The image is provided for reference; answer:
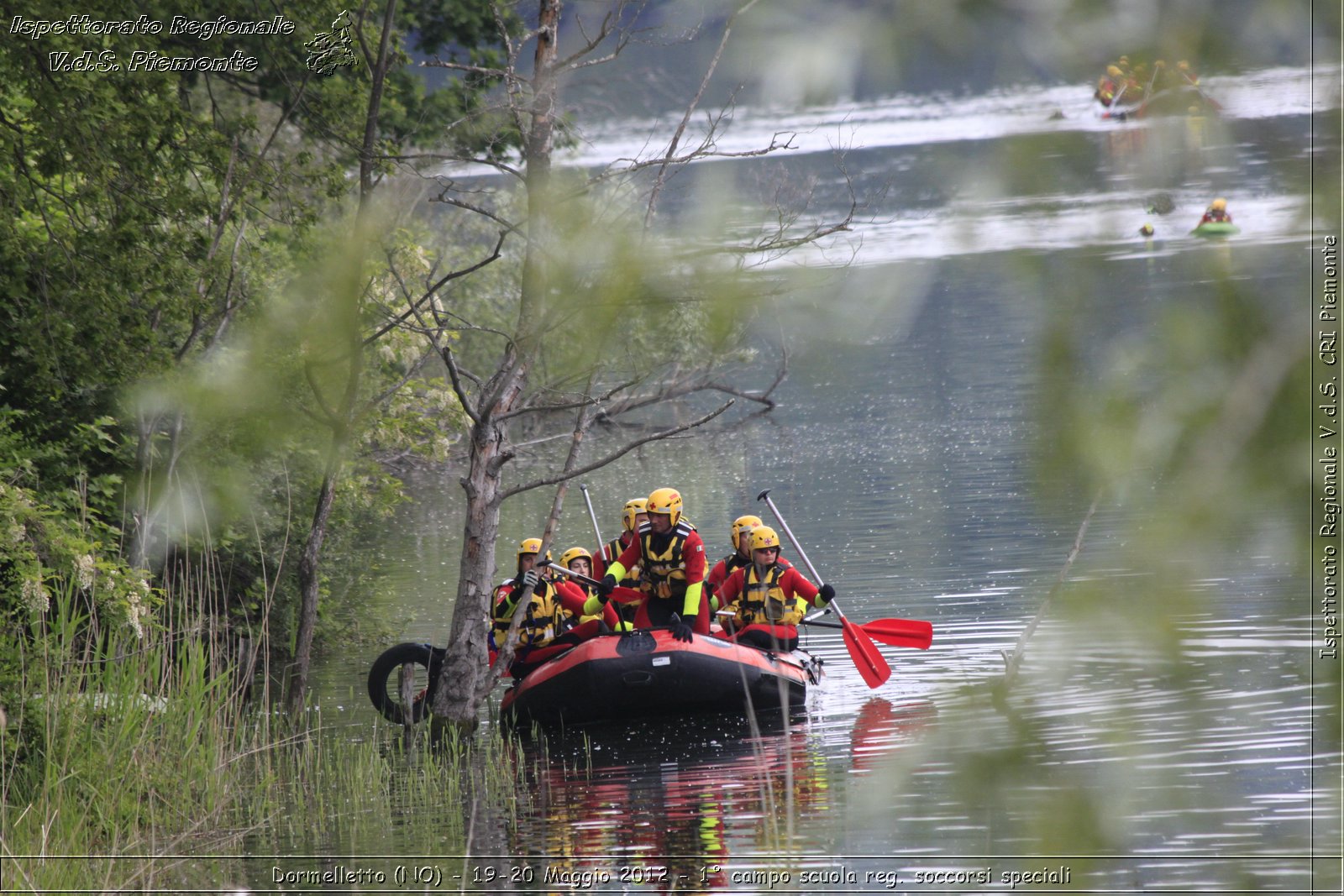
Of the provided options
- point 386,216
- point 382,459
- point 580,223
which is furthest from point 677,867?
point 382,459

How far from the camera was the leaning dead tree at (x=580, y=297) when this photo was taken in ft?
8.64

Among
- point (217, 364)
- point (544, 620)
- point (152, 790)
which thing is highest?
point (217, 364)

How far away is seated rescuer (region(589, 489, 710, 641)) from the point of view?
1159 centimetres

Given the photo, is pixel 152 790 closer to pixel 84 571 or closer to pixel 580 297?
pixel 84 571

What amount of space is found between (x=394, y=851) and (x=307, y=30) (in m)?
5.74

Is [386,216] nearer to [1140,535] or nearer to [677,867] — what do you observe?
[677,867]

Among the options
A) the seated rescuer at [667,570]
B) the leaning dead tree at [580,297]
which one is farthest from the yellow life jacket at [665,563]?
the leaning dead tree at [580,297]

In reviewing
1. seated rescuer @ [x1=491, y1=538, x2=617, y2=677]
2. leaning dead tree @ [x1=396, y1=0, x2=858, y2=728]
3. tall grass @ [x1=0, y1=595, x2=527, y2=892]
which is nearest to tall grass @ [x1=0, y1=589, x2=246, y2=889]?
tall grass @ [x1=0, y1=595, x2=527, y2=892]

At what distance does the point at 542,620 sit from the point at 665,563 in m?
1.53

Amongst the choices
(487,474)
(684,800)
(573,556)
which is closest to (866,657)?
(573,556)

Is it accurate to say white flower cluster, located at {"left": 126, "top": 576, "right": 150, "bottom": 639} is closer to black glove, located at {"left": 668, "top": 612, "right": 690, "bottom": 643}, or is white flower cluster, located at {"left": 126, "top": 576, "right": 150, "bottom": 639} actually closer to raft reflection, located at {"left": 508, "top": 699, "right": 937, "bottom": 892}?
raft reflection, located at {"left": 508, "top": 699, "right": 937, "bottom": 892}

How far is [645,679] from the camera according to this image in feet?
37.1

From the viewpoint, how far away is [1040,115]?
1.38 metres

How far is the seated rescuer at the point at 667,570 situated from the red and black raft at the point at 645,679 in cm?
23
